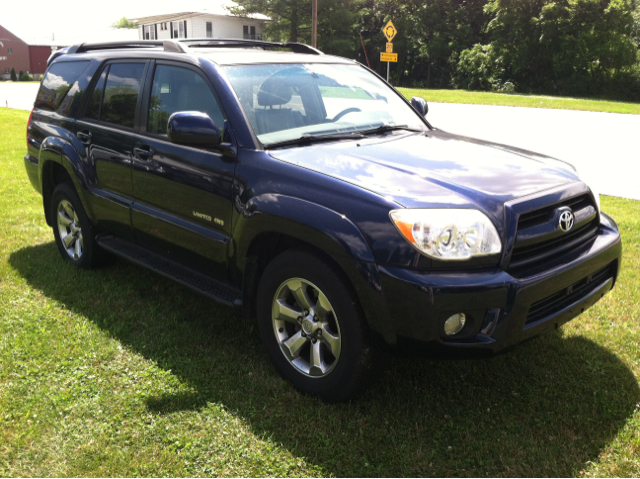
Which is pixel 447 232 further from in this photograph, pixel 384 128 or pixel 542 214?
pixel 384 128

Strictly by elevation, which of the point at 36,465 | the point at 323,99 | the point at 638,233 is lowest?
the point at 36,465

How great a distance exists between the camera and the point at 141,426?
314 cm

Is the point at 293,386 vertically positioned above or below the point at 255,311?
below

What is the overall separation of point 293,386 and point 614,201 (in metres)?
5.79

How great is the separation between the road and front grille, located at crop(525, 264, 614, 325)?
4.58 meters

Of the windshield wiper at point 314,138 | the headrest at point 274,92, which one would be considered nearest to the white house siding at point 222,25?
the headrest at point 274,92

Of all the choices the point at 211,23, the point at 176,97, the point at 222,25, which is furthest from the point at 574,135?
the point at 222,25

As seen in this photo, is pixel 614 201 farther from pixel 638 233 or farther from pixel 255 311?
pixel 255 311

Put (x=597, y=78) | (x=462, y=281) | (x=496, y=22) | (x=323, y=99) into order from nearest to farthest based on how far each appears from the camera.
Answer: (x=462, y=281)
(x=323, y=99)
(x=597, y=78)
(x=496, y=22)

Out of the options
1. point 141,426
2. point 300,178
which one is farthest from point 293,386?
point 300,178

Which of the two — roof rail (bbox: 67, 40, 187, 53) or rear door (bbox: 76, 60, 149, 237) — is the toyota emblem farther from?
rear door (bbox: 76, 60, 149, 237)

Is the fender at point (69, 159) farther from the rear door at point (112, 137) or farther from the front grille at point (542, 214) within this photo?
the front grille at point (542, 214)

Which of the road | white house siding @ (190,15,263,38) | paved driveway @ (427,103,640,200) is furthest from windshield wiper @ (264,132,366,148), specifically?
white house siding @ (190,15,263,38)

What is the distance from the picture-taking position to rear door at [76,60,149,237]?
14.3 feet
